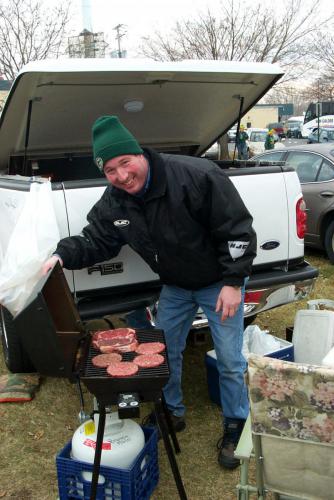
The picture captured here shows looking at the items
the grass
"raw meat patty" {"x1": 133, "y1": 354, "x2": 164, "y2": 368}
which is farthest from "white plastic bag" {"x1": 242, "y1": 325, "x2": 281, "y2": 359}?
"raw meat patty" {"x1": 133, "y1": 354, "x2": 164, "y2": 368}

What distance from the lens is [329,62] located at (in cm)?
2336

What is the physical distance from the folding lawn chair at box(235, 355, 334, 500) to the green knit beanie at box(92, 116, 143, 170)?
1.15 m

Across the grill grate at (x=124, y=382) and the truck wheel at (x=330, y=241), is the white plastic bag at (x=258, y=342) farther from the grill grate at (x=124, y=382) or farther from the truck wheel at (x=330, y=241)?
the truck wheel at (x=330, y=241)

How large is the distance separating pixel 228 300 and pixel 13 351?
196 cm

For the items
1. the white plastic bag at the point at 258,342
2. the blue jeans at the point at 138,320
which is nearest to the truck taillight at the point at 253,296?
the white plastic bag at the point at 258,342

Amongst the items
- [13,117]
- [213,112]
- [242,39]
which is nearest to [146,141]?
[213,112]

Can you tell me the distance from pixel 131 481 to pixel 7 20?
14349 mm

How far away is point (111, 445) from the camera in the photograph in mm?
2439

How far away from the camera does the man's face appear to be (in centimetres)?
238

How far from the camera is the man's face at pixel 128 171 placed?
2375mm

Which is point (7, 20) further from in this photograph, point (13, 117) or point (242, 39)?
point (13, 117)

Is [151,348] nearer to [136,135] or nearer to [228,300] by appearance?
[228,300]

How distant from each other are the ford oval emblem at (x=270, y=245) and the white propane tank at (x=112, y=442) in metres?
1.47

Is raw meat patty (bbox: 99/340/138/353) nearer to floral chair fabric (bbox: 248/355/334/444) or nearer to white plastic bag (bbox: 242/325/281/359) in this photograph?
floral chair fabric (bbox: 248/355/334/444)
